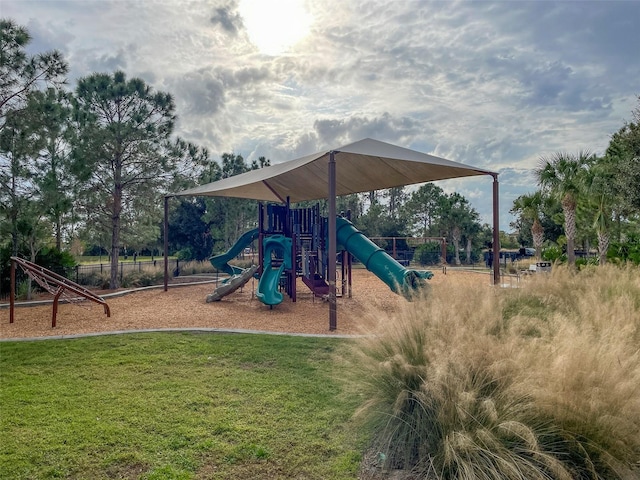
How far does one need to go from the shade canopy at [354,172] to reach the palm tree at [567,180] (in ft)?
29.5

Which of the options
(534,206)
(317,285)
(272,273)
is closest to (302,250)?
(317,285)

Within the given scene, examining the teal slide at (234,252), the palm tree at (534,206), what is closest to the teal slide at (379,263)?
the teal slide at (234,252)

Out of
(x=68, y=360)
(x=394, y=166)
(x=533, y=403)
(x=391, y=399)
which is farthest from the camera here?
(x=394, y=166)

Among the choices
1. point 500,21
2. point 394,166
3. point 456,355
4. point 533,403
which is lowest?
point 533,403

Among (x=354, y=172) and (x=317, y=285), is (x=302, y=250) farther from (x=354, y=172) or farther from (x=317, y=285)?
(x=354, y=172)

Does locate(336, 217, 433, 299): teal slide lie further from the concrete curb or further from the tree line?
the tree line

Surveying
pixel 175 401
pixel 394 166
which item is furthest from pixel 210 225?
pixel 175 401

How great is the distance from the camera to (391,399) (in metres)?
2.61

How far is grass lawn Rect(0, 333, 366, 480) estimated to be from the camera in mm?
2500

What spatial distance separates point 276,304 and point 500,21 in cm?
684

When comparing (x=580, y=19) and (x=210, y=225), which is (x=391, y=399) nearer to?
(x=580, y=19)

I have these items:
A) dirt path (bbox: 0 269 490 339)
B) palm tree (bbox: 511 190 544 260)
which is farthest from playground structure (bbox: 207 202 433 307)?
palm tree (bbox: 511 190 544 260)

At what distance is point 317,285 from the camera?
34.0 ft

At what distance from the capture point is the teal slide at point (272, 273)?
29.1 feet
